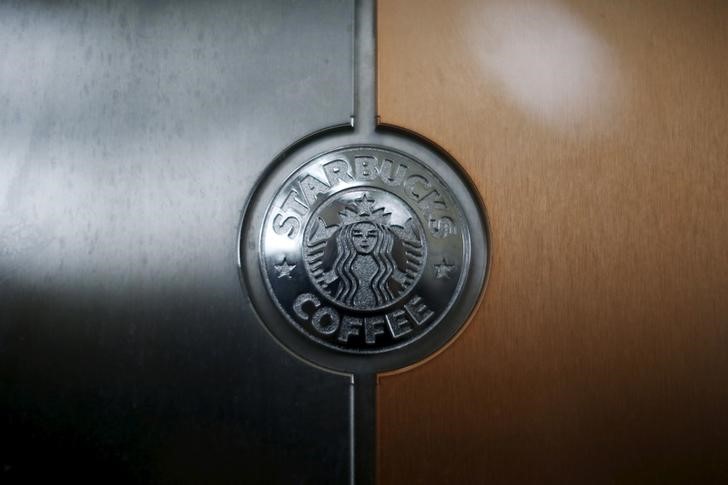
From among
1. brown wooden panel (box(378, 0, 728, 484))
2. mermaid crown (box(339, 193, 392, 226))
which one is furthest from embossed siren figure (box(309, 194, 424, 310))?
brown wooden panel (box(378, 0, 728, 484))

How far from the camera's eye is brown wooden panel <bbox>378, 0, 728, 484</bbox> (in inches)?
61.4

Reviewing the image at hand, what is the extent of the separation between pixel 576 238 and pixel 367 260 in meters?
0.57

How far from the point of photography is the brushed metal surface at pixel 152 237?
1562 mm

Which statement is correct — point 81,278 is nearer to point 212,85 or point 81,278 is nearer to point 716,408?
point 212,85

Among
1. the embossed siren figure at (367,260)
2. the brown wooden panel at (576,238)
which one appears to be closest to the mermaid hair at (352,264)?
the embossed siren figure at (367,260)

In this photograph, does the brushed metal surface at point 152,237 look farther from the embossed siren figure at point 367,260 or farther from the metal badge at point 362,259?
the embossed siren figure at point 367,260

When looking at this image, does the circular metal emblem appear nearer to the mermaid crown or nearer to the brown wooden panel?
the mermaid crown

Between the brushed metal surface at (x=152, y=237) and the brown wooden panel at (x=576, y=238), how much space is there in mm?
235

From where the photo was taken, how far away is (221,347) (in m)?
1.58

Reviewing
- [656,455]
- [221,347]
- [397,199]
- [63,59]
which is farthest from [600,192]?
[63,59]

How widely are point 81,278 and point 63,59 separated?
0.62 meters

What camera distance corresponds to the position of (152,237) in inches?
63.7

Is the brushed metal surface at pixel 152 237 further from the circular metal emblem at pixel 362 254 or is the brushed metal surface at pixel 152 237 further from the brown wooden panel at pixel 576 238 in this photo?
the brown wooden panel at pixel 576 238

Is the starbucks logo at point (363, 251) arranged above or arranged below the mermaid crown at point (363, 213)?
below
